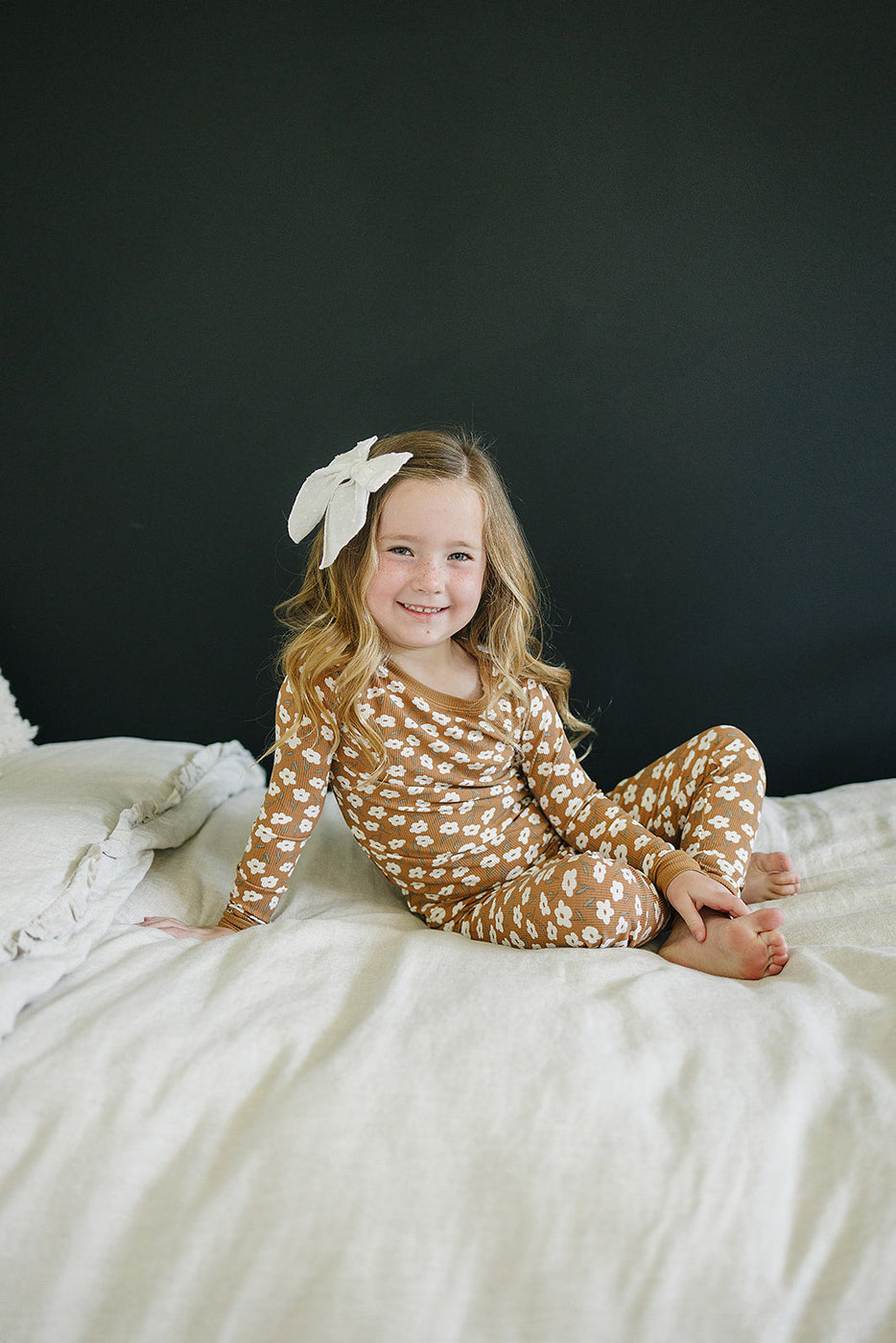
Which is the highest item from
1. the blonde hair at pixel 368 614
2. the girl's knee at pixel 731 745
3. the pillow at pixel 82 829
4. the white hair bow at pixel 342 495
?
the white hair bow at pixel 342 495

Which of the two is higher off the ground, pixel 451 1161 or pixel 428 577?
pixel 428 577

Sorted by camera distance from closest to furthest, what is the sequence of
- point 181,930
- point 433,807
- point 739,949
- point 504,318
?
point 739,949 < point 181,930 < point 433,807 < point 504,318

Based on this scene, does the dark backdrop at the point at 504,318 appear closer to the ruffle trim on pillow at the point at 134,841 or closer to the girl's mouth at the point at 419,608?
the ruffle trim on pillow at the point at 134,841

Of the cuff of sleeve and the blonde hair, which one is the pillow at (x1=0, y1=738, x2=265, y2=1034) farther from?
the cuff of sleeve

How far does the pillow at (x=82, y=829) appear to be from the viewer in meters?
1.04

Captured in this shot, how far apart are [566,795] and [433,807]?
20 centimetres

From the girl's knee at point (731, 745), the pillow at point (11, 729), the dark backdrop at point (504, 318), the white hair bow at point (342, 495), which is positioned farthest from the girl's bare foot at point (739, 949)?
the pillow at point (11, 729)

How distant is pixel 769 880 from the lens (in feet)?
4.24

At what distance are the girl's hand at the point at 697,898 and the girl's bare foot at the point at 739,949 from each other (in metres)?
0.01

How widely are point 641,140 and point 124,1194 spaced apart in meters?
1.91

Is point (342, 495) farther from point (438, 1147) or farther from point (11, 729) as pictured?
point (11, 729)

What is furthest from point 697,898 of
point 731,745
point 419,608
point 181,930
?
point 181,930

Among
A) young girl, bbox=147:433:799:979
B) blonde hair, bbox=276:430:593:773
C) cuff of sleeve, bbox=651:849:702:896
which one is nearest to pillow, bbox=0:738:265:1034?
young girl, bbox=147:433:799:979

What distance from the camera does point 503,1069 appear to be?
842mm
